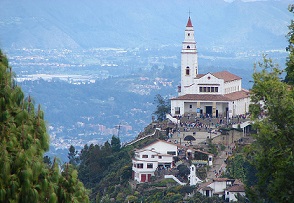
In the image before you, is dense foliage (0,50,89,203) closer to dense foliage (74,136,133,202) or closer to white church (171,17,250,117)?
dense foliage (74,136,133,202)

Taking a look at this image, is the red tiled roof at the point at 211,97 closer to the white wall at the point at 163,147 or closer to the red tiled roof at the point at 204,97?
the red tiled roof at the point at 204,97

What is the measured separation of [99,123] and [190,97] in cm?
12506

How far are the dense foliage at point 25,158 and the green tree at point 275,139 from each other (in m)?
4.79

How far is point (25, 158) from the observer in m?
20.4

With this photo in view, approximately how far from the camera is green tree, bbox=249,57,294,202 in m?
24.9

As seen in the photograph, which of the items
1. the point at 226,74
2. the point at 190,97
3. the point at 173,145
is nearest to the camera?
the point at 173,145

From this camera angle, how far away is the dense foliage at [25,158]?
20.3 metres

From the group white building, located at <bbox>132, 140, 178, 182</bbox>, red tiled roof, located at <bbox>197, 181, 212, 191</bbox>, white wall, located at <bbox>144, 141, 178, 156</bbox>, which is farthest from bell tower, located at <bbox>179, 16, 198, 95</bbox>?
red tiled roof, located at <bbox>197, 181, 212, 191</bbox>

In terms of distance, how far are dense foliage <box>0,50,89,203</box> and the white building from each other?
99.6 ft

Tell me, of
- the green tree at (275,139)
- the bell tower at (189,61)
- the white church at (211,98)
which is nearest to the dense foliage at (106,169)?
the white church at (211,98)

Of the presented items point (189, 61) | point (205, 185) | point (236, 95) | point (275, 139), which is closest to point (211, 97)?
point (236, 95)

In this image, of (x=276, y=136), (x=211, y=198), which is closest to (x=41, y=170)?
(x=276, y=136)

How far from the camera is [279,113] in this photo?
25.5 m

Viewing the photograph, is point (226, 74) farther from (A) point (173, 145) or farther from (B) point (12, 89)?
(B) point (12, 89)
